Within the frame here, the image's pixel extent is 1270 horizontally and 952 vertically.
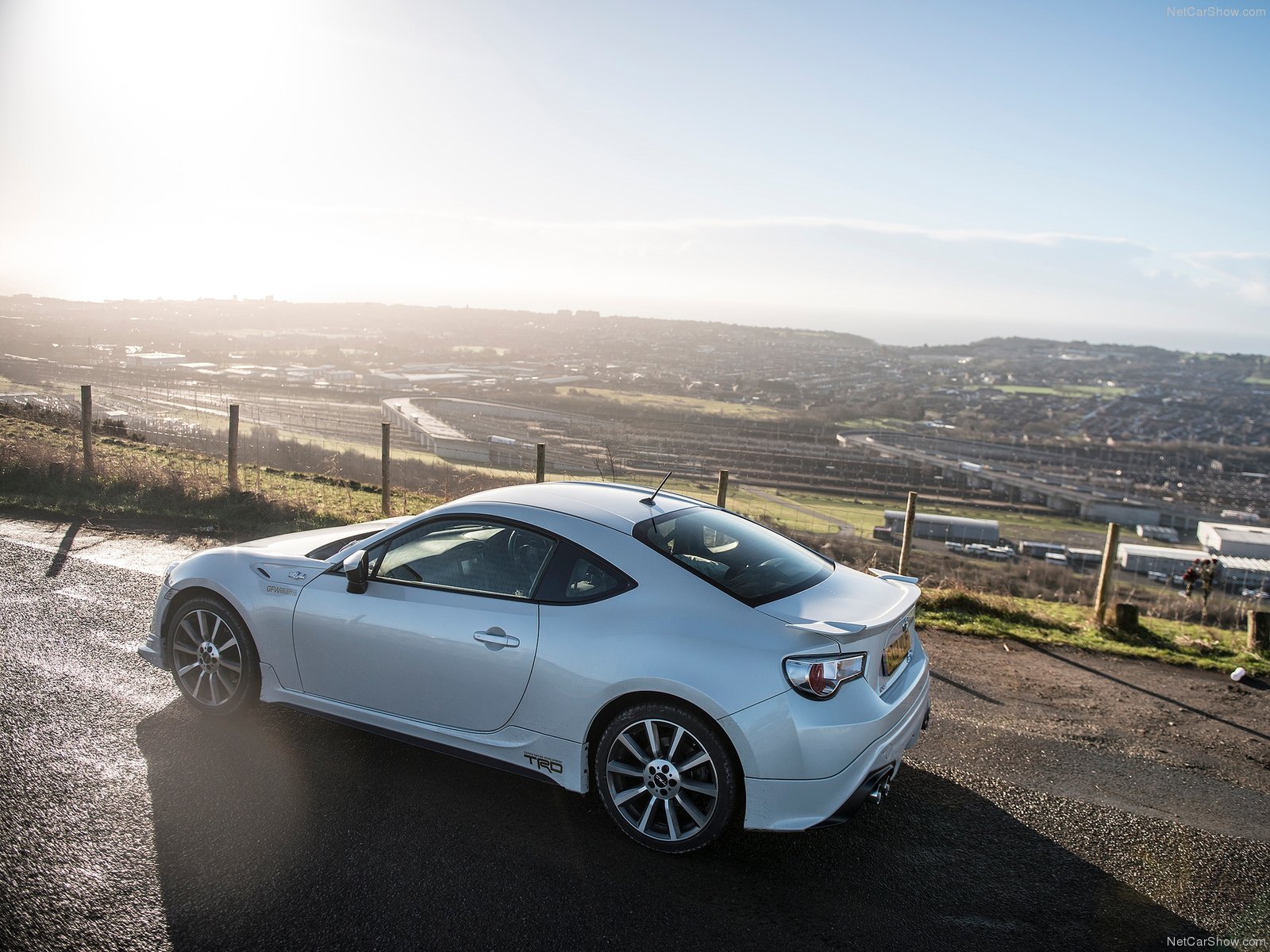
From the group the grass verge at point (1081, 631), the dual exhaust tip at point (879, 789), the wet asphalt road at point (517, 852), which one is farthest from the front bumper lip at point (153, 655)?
the grass verge at point (1081, 631)

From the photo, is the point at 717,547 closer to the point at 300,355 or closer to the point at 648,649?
the point at 648,649

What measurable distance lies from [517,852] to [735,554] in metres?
1.70

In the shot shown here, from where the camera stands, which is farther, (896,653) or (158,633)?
(158,633)

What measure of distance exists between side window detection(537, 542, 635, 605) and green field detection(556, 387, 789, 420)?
22.3 m

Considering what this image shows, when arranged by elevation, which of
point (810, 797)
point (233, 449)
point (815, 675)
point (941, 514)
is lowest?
point (941, 514)

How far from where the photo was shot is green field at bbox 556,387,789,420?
27234 mm

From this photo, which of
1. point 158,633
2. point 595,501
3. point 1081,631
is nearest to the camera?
point 595,501

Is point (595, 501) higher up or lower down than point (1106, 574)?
higher up

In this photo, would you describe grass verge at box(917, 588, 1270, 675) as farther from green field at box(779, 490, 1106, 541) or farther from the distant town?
green field at box(779, 490, 1106, 541)

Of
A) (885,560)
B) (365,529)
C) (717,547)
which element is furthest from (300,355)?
(717,547)

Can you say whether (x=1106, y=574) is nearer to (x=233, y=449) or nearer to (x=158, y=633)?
(x=158, y=633)

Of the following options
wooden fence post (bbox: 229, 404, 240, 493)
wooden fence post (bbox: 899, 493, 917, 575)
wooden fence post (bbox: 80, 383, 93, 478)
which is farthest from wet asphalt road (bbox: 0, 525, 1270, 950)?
wooden fence post (bbox: 80, 383, 93, 478)

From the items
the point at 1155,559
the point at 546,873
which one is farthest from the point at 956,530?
the point at 546,873

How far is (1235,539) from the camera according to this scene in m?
22.2
